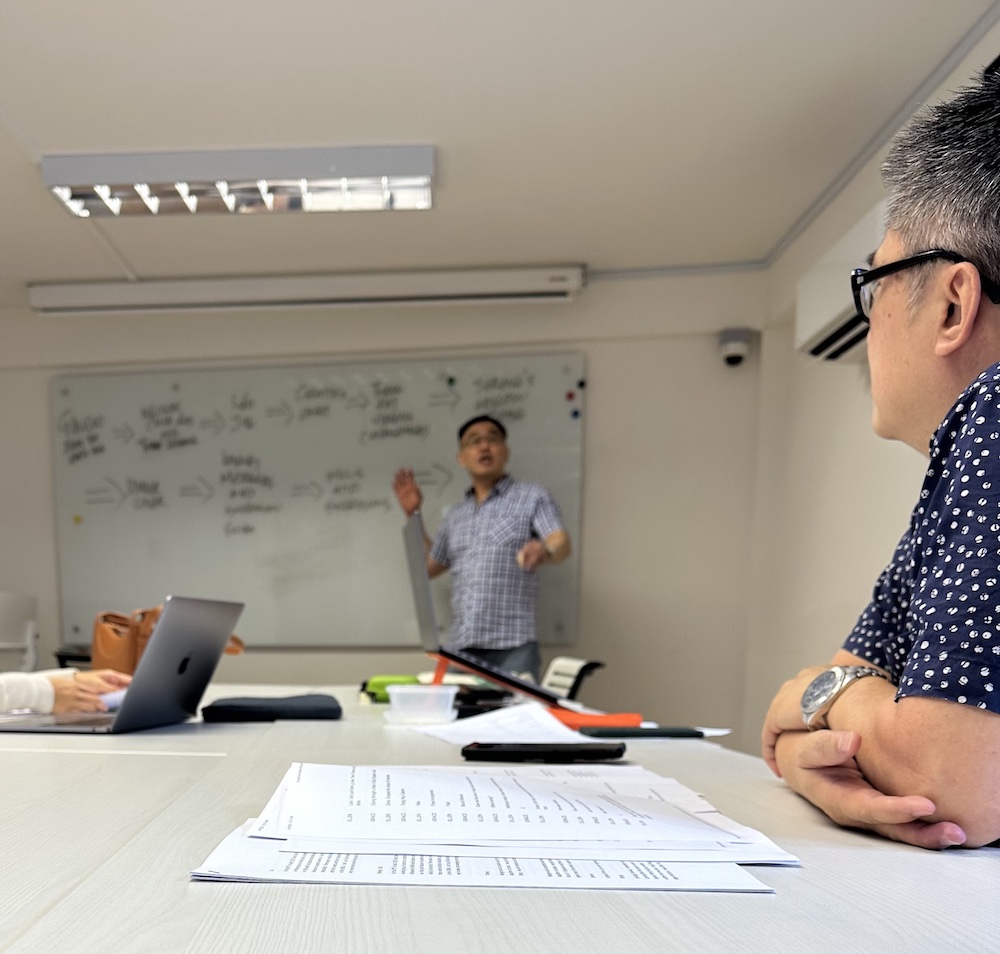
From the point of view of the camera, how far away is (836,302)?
2562 millimetres

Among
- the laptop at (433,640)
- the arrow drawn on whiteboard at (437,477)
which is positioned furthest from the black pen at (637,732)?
the arrow drawn on whiteboard at (437,477)

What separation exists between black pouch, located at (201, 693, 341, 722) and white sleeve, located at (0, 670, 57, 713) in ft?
1.17

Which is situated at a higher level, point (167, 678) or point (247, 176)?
point (247, 176)

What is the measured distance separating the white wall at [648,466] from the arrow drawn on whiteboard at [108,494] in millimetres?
1082

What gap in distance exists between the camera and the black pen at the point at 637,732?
1401mm

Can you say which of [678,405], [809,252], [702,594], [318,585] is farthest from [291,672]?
[809,252]

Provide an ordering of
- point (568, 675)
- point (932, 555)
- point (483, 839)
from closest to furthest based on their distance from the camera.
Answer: point (483, 839) < point (932, 555) < point (568, 675)

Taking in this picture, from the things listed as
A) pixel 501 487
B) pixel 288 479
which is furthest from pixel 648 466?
pixel 288 479

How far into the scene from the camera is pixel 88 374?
418 cm

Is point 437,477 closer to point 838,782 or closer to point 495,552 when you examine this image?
point 495,552

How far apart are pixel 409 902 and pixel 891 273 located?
80 centimetres

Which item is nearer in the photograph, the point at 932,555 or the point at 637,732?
the point at 932,555

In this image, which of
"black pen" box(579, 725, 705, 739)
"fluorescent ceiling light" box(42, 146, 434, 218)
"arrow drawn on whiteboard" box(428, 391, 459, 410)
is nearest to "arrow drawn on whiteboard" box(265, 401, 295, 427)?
"arrow drawn on whiteboard" box(428, 391, 459, 410)

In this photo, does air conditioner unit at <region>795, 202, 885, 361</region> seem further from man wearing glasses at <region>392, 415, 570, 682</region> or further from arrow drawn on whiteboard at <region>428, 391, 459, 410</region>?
arrow drawn on whiteboard at <region>428, 391, 459, 410</region>
